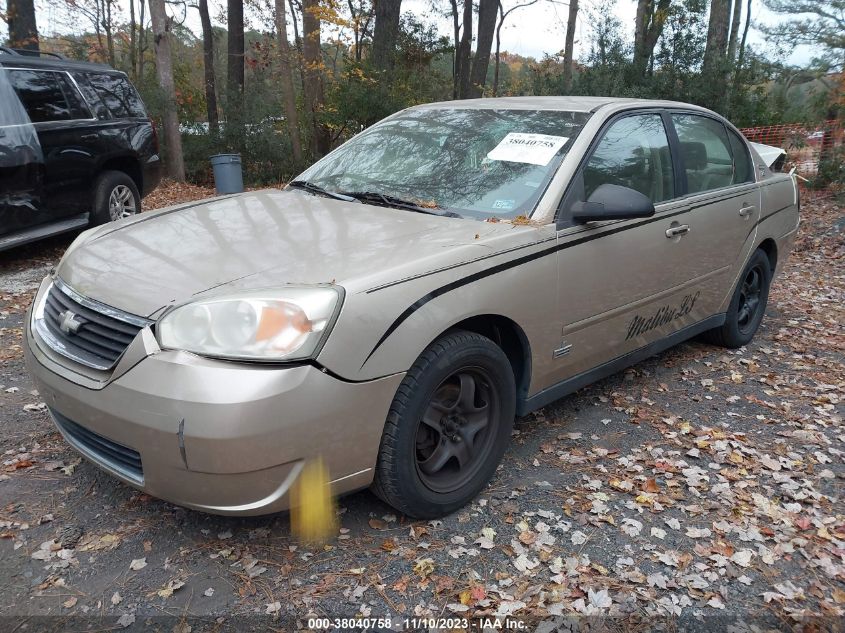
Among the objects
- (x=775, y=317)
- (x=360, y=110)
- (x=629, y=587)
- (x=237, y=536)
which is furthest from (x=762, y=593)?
(x=360, y=110)

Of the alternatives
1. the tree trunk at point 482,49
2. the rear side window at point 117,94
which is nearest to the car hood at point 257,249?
the rear side window at point 117,94

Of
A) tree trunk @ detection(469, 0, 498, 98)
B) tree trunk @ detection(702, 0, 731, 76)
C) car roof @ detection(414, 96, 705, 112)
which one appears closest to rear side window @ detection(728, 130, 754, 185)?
car roof @ detection(414, 96, 705, 112)

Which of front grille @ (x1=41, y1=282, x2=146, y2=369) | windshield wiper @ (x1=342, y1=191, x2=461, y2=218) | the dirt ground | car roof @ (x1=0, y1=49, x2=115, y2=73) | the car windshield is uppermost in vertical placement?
car roof @ (x1=0, y1=49, x2=115, y2=73)

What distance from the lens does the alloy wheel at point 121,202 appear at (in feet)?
23.9

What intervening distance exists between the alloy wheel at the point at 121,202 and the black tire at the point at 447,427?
557 cm

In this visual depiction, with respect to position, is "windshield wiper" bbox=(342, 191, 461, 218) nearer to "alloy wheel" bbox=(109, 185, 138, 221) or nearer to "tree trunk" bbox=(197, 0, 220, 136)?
"alloy wheel" bbox=(109, 185, 138, 221)

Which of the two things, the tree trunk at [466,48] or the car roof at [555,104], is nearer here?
the car roof at [555,104]

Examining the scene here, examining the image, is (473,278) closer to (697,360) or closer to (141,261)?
(141,261)

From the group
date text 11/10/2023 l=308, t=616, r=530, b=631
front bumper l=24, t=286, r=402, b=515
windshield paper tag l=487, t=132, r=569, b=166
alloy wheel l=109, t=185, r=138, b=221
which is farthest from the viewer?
alloy wheel l=109, t=185, r=138, b=221

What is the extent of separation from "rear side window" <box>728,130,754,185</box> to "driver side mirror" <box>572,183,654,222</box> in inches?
71.5

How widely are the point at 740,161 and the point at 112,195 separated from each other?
6.07 metres

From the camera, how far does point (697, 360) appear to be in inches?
190

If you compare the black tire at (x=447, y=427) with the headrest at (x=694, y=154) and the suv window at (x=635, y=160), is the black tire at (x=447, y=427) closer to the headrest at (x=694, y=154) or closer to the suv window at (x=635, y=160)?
the suv window at (x=635, y=160)

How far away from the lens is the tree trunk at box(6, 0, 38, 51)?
44.0 ft
